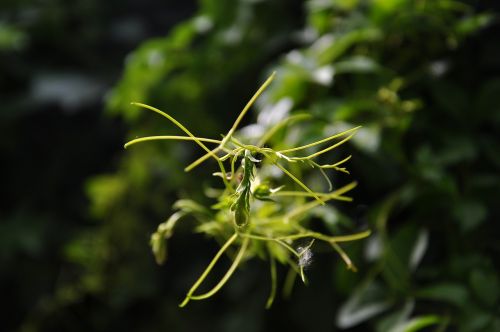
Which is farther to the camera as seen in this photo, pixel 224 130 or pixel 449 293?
pixel 224 130

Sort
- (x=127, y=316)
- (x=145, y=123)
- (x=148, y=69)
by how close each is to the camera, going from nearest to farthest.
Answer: (x=148, y=69), (x=145, y=123), (x=127, y=316)

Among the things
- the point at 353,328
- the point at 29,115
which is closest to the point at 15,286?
the point at 29,115

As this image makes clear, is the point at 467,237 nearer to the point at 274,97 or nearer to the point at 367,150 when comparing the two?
the point at 367,150

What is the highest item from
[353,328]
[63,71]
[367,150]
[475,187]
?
[63,71]

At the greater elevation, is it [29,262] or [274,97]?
[274,97]

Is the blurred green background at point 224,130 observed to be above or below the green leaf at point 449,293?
above

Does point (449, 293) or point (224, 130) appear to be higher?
point (224, 130)

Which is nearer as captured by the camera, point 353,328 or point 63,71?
point 353,328

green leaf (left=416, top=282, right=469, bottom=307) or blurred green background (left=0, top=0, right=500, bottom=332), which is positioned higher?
blurred green background (left=0, top=0, right=500, bottom=332)
